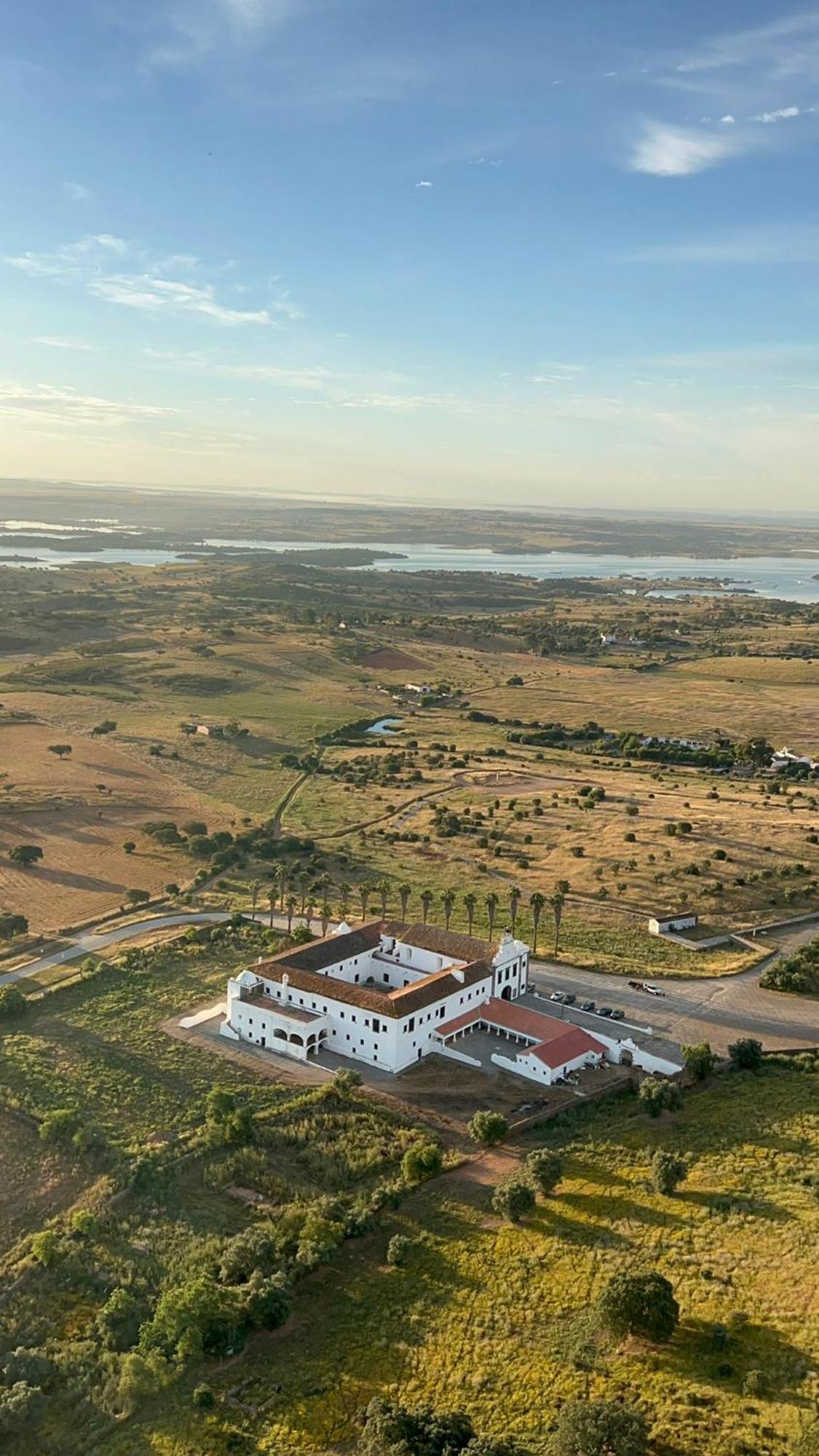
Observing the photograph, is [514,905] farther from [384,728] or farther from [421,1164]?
[384,728]

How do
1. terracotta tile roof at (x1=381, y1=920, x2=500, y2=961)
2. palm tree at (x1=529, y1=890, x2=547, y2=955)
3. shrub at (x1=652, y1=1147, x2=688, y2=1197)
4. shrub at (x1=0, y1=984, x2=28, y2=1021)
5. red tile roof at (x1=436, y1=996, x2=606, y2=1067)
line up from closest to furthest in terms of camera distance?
shrub at (x1=652, y1=1147, x2=688, y2=1197) < red tile roof at (x1=436, y1=996, x2=606, y2=1067) < shrub at (x1=0, y1=984, x2=28, y2=1021) < terracotta tile roof at (x1=381, y1=920, x2=500, y2=961) < palm tree at (x1=529, y1=890, x2=547, y2=955)

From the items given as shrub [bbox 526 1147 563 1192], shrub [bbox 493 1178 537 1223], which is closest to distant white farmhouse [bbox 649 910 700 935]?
shrub [bbox 526 1147 563 1192]

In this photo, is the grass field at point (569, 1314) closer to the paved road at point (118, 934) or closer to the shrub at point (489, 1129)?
the shrub at point (489, 1129)

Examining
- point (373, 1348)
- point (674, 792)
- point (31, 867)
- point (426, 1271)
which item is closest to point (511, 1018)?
point (426, 1271)

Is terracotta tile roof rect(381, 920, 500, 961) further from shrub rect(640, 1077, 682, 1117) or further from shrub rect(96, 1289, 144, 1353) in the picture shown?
shrub rect(96, 1289, 144, 1353)

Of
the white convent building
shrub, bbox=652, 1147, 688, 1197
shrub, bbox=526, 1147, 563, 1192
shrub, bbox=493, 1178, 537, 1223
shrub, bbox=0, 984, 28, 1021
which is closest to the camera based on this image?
shrub, bbox=493, 1178, 537, 1223

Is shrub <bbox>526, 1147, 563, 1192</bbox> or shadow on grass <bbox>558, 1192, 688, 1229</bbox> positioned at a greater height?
shrub <bbox>526, 1147, 563, 1192</bbox>
